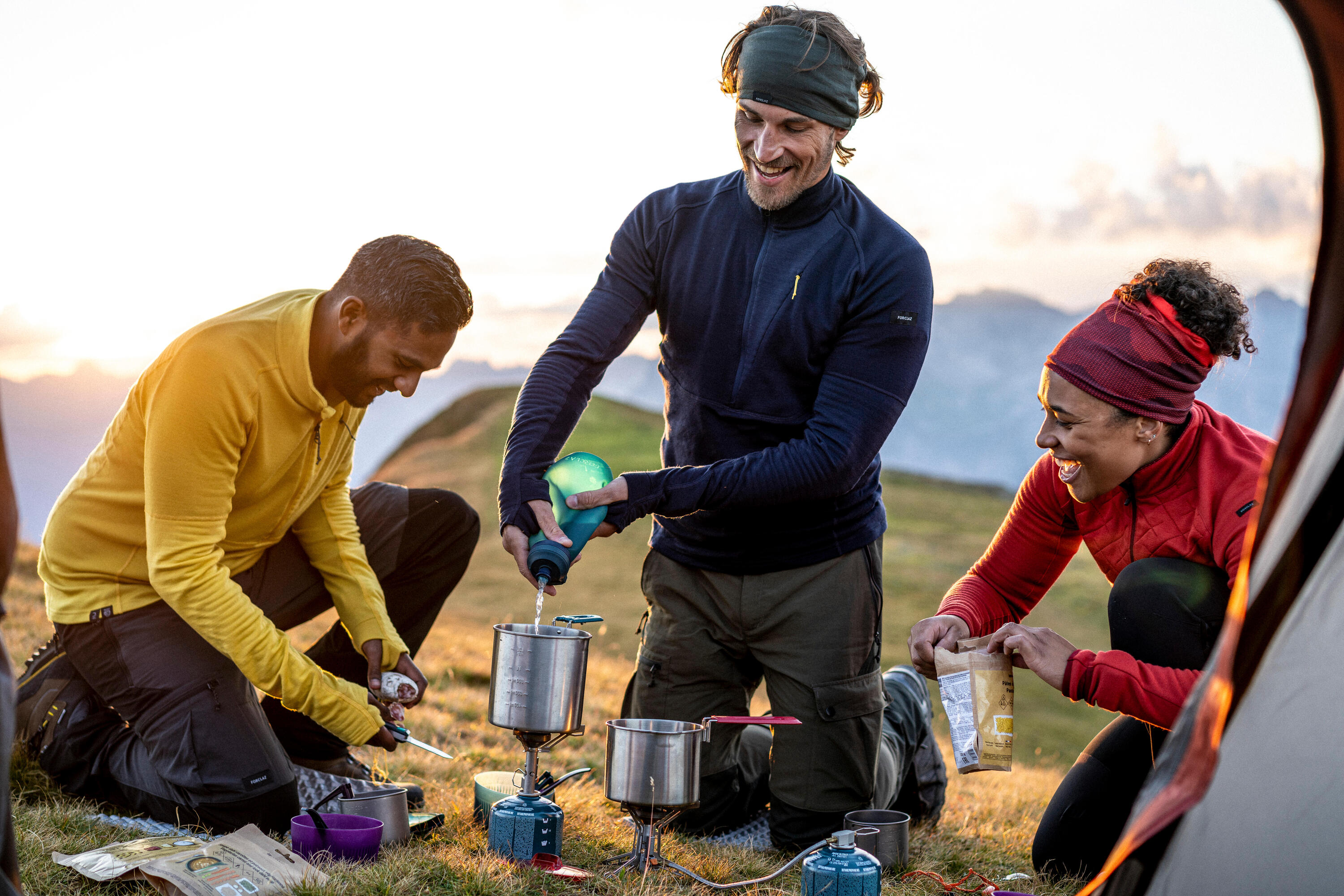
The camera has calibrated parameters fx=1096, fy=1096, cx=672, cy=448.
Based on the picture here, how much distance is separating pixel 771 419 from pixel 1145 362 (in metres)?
1.11

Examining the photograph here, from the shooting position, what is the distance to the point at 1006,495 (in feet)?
76.9

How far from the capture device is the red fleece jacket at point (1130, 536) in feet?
8.71

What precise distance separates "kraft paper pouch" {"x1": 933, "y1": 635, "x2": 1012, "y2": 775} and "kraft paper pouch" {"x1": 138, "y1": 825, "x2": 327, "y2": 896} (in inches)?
62.6

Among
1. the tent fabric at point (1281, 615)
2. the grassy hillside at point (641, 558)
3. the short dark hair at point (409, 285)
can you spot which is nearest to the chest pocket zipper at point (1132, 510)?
the tent fabric at point (1281, 615)

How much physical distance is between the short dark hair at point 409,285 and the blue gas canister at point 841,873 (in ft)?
5.98

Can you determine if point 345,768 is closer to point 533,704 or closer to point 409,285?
point 533,704

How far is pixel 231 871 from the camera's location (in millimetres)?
2566

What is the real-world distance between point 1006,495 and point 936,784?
66.5ft

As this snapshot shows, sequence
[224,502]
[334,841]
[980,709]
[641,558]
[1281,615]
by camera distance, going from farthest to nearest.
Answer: [641,558], [224,502], [334,841], [980,709], [1281,615]

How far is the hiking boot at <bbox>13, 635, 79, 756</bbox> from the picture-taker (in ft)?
11.1

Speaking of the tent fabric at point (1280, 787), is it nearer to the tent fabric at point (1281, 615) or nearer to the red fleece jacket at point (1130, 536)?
the tent fabric at point (1281, 615)

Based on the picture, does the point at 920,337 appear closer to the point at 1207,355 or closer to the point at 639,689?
the point at 1207,355

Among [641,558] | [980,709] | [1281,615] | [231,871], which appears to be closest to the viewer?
[1281,615]

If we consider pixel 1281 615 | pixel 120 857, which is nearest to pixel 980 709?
pixel 1281 615
